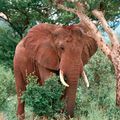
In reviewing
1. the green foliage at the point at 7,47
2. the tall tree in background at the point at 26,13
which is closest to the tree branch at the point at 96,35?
the tall tree in background at the point at 26,13

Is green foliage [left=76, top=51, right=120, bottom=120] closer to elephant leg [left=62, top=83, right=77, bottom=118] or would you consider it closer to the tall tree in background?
elephant leg [left=62, top=83, right=77, bottom=118]

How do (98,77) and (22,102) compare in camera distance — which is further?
(98,77)

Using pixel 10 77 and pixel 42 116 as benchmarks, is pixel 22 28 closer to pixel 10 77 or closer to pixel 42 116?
pixel 10 77

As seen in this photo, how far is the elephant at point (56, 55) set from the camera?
11.1 meters

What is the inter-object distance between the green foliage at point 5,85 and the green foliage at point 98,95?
152 centimetres

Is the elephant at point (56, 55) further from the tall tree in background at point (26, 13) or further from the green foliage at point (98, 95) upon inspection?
the tall tree in background at point (26, 13)

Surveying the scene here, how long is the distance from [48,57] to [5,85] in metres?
3.78

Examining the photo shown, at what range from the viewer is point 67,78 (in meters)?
11.1

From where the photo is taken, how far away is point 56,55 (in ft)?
38.2

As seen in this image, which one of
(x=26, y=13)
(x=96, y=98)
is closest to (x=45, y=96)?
(x=96, y=98)

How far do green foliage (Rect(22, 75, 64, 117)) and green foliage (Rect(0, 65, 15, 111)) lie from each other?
4.72 feet

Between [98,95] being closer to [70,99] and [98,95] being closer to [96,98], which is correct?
[96,98]

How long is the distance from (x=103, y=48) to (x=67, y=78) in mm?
1069

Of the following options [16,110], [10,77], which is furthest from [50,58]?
[10,77]
